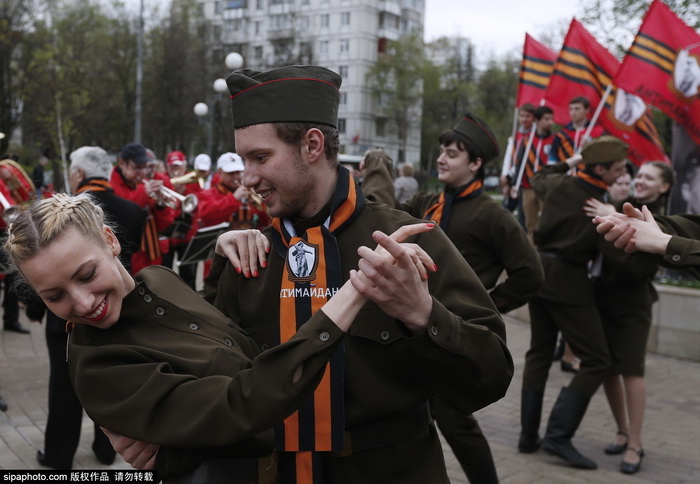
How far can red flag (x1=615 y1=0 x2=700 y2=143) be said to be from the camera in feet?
29.5

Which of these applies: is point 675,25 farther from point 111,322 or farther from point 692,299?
point 111,322

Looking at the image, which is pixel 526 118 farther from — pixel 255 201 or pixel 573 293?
pixel 573 293

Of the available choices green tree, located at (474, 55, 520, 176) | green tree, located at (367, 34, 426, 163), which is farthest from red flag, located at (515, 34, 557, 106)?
green tree, located at (367, 34, 426, 163)

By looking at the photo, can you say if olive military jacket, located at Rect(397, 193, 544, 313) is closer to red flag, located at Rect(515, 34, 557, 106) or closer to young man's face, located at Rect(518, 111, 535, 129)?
young man's face, located at Rect(518, 111, 535, 129)

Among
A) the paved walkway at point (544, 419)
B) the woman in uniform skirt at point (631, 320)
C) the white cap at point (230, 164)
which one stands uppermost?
the white cap at point (230, 164)

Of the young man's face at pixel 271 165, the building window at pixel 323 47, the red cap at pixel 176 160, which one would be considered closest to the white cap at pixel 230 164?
the red cap at pixel 176 160

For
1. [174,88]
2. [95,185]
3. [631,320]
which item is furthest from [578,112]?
[174,88]

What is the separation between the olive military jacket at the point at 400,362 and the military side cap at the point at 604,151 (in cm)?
365

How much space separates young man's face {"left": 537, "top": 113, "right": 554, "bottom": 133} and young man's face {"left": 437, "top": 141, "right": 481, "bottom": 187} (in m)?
6.98

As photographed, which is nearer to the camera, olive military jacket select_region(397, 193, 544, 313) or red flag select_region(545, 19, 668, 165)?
olive military jacket select_region(397, 193, 544, 313)

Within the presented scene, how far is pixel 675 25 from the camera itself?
9.12 meters

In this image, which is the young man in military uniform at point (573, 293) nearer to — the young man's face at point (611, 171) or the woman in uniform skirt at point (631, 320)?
the young man's face at point (611, 171)

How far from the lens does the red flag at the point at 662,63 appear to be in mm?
8992

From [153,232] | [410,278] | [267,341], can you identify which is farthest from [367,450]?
[153,232]
